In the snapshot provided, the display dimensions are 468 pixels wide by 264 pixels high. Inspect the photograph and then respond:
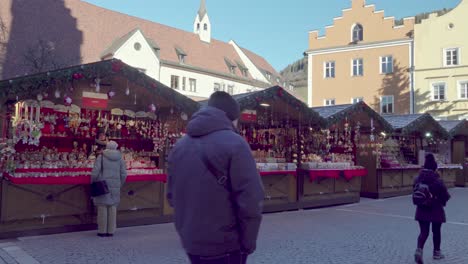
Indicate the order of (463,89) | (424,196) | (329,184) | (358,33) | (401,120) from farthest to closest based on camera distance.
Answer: (358,33) → (463,89) → (401,120) → (329,184) → (424,196)

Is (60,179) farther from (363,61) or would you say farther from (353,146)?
(363,61)

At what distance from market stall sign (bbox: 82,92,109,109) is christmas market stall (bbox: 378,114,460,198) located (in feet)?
32.2

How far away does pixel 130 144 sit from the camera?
1111 cm

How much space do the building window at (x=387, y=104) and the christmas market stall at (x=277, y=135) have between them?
20.9 m

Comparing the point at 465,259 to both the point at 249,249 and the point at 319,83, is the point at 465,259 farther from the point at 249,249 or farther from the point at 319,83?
the point at 319,83

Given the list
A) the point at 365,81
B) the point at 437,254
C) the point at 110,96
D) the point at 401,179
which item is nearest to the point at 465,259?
the point at 437,254

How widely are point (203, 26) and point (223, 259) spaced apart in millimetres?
47339

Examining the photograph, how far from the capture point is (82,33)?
3553cm

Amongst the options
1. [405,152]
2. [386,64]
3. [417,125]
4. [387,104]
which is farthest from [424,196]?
[386,64]

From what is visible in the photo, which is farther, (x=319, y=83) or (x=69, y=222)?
(x=319, y=83)

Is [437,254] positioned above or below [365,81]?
below

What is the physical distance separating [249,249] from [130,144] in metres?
8.79

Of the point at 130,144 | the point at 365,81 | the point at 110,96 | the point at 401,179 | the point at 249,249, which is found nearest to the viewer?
the point at 249,249

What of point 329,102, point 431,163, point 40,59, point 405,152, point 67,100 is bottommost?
point 431,163
